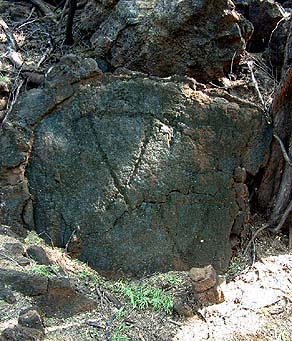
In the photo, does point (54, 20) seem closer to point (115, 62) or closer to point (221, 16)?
point (115, 62)

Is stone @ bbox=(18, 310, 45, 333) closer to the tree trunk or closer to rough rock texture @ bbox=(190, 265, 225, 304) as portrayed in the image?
rough rock texture @ bbox=(190, 265, 225, 304)

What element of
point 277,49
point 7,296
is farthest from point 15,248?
point 277,49

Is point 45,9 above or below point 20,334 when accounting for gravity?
above

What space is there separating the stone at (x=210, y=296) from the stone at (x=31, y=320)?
87 centimetres

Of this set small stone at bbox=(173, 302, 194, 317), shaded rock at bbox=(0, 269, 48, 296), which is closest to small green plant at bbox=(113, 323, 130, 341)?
small stone at bbox=(173, 302, 194, 317)

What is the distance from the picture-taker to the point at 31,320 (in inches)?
110

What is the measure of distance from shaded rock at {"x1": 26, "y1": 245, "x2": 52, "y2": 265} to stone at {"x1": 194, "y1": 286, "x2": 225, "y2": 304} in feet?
2.80

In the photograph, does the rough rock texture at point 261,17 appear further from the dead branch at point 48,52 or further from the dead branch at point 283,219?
the dead branch at point 283,219

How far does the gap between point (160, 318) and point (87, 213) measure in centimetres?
83

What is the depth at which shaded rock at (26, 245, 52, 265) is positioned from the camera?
3275 mm

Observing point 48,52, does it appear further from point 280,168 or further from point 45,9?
point 280,168

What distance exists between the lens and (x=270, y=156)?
3873 millimetres

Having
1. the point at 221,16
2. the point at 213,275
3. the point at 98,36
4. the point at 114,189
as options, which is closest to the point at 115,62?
the point at 98,36

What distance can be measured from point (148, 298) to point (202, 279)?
33 cm
